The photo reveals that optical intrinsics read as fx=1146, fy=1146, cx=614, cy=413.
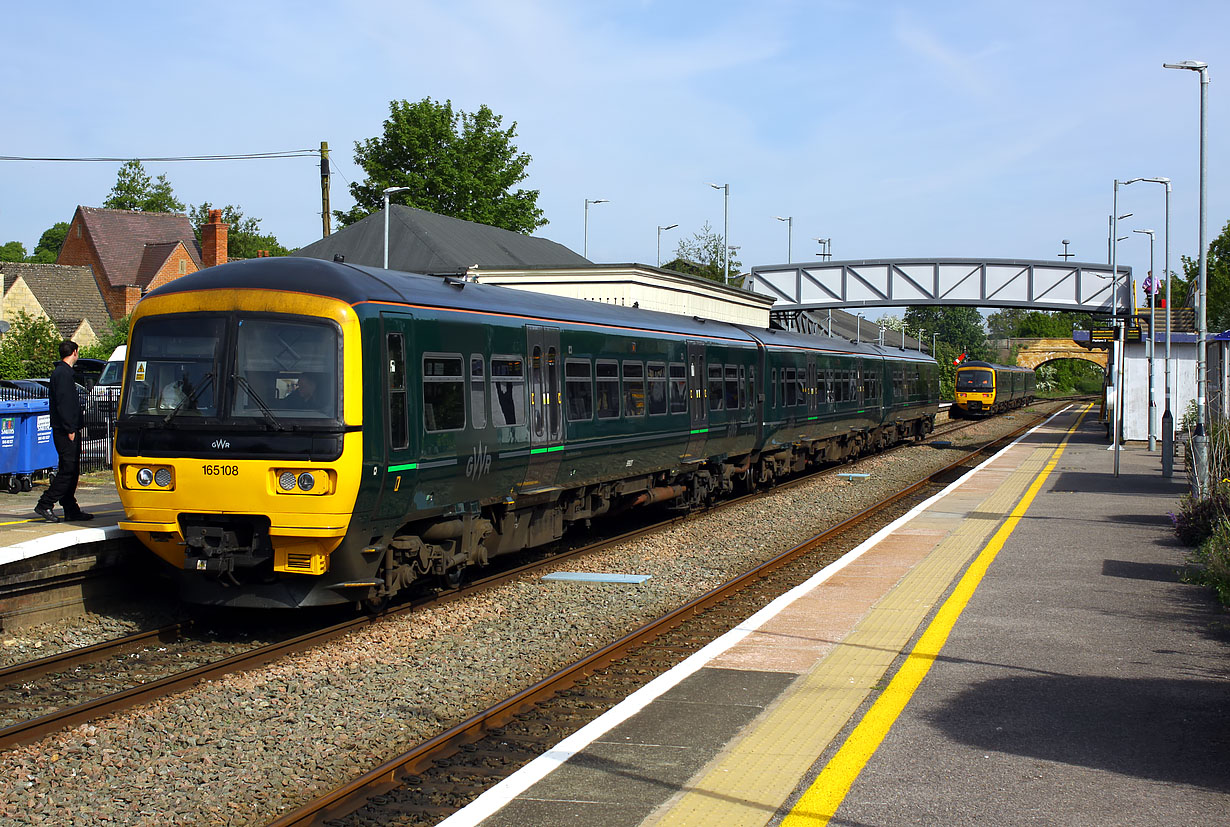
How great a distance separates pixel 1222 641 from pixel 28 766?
800cm

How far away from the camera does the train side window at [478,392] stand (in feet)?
35.2

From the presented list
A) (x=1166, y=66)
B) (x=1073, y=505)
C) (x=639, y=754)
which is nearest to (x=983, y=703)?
(x=639, y=754)

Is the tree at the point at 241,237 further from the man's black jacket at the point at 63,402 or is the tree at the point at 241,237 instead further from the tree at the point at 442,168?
the man's black jacket at the point at 63,402

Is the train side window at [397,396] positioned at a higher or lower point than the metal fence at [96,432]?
higher

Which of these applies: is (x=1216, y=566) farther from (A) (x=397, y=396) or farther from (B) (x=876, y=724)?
(A) (x=397, y=396)

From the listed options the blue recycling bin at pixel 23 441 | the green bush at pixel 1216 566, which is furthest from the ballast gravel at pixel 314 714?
the blue recycling bin at pixel 23 441

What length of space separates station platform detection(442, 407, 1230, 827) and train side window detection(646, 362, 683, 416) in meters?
4.49

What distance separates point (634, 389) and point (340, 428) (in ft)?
21.9

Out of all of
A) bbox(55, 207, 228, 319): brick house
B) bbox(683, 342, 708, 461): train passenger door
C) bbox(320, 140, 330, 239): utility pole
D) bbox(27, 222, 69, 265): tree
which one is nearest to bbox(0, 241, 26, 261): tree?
bbox(27, 222, 69, 265): tree

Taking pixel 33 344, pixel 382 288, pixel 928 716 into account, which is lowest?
pixel 928 716

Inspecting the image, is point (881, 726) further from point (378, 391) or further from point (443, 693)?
point (378, 391)

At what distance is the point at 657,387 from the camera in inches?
622

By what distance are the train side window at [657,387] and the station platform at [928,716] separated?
14.7ft

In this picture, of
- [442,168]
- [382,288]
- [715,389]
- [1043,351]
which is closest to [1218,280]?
[1043,351]
